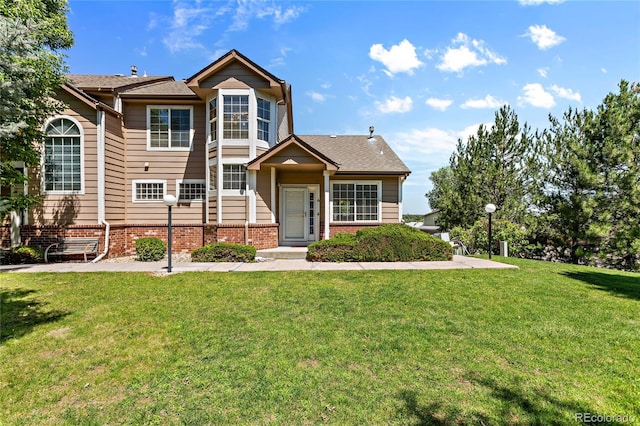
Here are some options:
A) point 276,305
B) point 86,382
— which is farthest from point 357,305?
point 86,382

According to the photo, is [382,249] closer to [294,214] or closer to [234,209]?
[294,214]

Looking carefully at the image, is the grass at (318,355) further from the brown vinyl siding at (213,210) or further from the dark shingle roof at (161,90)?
the dark shingle roof at (161,90)

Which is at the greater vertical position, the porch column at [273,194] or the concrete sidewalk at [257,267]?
the porch column at [273,194]

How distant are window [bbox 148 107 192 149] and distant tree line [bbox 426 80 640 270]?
14516mm

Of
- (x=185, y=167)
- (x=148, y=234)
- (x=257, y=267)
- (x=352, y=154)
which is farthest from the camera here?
(x=352, y=154)

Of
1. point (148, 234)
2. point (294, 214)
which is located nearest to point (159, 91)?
point (148, 234)

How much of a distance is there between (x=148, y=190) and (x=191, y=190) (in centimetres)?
181

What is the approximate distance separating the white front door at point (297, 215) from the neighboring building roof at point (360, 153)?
2131 millimetres

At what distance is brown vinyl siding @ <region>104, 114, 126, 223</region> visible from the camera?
11148mm

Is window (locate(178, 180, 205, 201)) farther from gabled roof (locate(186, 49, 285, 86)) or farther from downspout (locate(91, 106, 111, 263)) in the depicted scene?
gabled roof (locate(186, 49, 285, 86))

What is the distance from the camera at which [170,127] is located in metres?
12.5

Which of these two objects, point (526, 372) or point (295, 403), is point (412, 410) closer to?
point (295, 403)

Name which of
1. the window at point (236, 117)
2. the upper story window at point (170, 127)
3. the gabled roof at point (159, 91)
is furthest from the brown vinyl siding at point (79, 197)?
the window at point (236, 117)

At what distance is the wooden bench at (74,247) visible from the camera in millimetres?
10047
